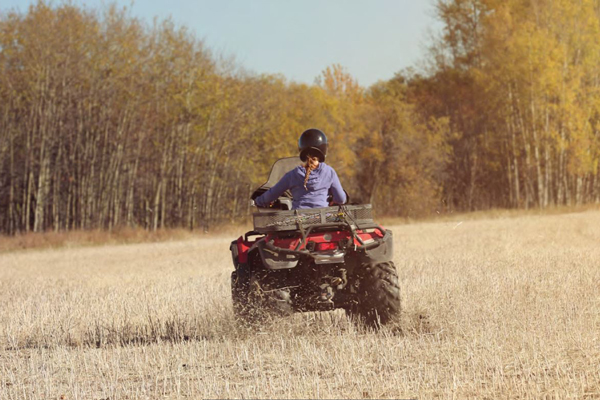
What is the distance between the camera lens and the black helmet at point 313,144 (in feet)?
25.4

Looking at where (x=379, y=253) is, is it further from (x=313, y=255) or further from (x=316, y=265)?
(x=313, y=255)

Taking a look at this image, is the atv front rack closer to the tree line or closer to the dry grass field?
the dry grass field

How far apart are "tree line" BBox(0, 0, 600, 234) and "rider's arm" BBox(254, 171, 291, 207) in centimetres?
1363

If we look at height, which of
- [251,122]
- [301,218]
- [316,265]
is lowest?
[316,265]

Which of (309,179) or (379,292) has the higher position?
(309,179)

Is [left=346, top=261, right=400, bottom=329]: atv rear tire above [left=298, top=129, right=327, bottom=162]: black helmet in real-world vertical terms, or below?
below

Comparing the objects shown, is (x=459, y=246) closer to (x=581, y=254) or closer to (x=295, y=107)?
(x=581, y=254)

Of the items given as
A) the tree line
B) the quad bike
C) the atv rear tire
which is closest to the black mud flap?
the quad bike

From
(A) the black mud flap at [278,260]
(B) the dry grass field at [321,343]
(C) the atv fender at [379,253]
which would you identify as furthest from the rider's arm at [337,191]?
(B) the dry grass field at [321,343]

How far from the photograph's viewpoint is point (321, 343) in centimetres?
766

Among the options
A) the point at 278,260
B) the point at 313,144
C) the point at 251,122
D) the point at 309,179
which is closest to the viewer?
the point at 278,260

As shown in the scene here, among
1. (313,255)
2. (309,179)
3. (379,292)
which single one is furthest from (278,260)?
(379,292)

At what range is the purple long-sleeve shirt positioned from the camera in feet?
25.4

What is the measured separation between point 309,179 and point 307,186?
77 millimetres
